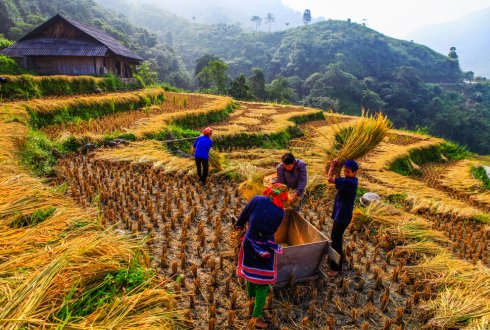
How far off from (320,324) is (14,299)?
92.1 inches

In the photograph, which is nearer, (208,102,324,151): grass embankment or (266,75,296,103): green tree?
(208,102,324,151): grass embankment

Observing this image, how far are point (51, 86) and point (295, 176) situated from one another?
514 inches

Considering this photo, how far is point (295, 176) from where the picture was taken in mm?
3701

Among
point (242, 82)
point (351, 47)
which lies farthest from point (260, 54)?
point (242, 82)

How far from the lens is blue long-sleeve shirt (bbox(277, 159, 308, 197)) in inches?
143

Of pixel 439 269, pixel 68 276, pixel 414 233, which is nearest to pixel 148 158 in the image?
pixel 68 276

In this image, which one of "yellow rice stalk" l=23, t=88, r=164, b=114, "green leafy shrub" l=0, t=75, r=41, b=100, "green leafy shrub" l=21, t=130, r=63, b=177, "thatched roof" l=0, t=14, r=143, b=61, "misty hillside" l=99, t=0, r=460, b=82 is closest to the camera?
"green leafy shrub" l=21, t=130, r=63, b=177

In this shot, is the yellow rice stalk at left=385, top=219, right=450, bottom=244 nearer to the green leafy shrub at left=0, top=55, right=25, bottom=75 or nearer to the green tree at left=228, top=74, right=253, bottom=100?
the green leafy shrub at left=0, top=55, right=25, bottom=75

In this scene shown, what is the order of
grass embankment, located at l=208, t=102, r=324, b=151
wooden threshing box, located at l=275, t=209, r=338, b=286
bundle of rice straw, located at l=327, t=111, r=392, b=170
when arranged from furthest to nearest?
1. grass embankment, located at l=208, t=102, r=324, b=151
2. bundle of rice straw, located at l=327, t=111, r=392, b=170
3. wooden threshing box, located at l=275, t=209, r=338, b=286

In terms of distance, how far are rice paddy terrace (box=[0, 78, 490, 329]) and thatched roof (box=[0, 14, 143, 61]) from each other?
11.5m

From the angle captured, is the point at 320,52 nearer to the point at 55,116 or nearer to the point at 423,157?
the point at 423,157

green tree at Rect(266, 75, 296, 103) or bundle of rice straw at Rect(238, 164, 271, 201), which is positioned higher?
green tree at Rect(266, 75, 296, 103)

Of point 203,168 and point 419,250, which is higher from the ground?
point 203,168

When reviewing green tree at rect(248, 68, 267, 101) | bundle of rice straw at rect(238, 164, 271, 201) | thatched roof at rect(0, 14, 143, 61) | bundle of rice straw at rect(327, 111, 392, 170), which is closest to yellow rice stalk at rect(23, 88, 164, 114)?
thatched roof at rect(0, 14, 143, 61)
